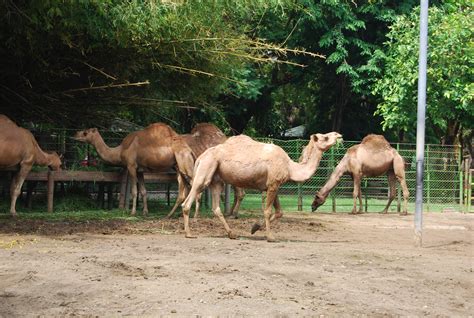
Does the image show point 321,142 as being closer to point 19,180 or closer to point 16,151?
point 16,151

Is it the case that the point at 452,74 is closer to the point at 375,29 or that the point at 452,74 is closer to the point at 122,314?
the point at 375,29

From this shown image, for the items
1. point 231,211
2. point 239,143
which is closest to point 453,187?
point 231,211

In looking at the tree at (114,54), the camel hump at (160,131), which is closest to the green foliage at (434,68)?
the tree at (114,54)

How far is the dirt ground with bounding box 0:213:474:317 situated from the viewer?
667cm

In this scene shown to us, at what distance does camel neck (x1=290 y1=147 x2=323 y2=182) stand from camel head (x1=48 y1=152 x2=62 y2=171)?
568 centimetres

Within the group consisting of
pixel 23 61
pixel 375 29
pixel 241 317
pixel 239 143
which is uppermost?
pixel 375 29

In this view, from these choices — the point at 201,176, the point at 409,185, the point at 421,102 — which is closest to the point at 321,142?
the point at 421,102

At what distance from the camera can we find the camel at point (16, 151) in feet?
43.5

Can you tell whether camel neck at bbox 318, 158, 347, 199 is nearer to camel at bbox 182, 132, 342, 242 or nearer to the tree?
the tree

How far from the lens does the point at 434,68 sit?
930 inches

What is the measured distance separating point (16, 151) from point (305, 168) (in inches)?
216

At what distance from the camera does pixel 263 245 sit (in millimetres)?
10695

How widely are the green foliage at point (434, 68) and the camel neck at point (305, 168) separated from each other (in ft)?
40.2

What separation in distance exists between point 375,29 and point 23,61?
16.5 metres
